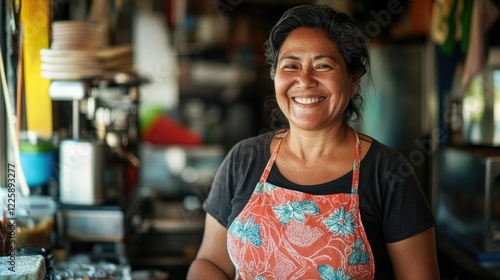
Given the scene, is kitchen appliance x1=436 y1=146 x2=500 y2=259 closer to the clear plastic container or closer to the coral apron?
the coral apron

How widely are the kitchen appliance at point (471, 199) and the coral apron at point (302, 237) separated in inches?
48.4

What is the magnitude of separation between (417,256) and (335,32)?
636 millimetres

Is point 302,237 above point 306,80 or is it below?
below

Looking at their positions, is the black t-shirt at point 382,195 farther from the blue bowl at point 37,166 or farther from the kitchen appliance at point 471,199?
the kitchen appliance at point 471,199

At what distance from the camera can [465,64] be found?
3051 millimetres

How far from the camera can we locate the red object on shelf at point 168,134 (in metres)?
6.84

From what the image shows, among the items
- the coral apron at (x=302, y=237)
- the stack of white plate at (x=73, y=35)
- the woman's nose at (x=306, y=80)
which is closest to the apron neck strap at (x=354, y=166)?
the coral apron at (x=302, y=237)

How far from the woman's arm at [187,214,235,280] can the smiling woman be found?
0.08 meters

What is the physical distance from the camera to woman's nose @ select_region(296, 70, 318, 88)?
1.60 meters

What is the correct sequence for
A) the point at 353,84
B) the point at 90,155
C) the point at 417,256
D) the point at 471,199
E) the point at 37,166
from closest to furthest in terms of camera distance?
1. the point at 417,256
2. the point at 353,84
3. the point at 37,166
4. the point at 90,155
5. the point at 471,199

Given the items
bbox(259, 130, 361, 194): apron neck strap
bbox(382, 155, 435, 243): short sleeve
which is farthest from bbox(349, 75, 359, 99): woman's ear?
bbox(382, 155, 435, 243): short sleeve

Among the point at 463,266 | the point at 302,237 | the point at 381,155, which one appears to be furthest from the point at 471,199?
the point at 302,237

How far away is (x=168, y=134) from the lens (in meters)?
6.90

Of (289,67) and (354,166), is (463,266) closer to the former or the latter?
(354,166)
